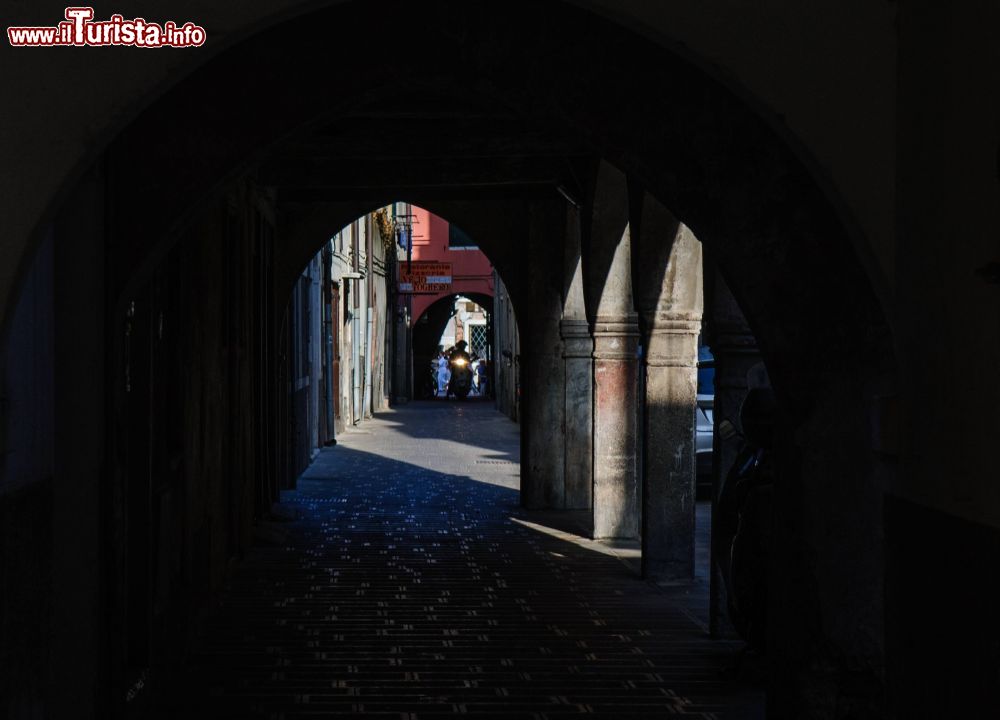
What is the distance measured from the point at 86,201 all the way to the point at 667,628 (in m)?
4.45

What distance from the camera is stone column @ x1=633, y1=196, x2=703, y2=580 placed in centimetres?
930

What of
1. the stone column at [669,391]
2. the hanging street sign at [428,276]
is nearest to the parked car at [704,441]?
the stone column at [669,391]

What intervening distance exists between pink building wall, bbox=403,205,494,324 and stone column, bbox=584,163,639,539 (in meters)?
29.7

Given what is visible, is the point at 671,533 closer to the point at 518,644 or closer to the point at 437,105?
the point at 518,644

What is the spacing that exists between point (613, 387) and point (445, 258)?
31.2 m

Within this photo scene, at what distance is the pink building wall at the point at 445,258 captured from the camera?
42.3m

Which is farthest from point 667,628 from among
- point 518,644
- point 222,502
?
point 222,502

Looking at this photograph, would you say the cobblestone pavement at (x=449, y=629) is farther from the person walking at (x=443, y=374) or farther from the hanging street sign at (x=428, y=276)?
the person walking at (x=443, y=374)

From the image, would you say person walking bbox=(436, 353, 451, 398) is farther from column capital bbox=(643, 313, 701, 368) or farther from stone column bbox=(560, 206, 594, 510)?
column capital bbox=(643, 313, 701, 368)

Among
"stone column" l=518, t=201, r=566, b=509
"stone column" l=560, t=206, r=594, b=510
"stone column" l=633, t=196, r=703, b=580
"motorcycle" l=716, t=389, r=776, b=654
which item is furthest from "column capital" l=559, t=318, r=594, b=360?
"motorcycle" l=716, t=389, r=776, b=654

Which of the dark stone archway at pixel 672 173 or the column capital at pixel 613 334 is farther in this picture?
the column capital at pixel 613 334

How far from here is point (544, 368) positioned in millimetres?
14148

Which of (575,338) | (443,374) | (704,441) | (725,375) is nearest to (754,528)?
(725,375)

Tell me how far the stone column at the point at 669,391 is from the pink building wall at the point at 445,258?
32.0 m
